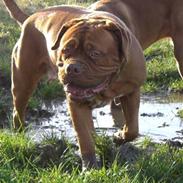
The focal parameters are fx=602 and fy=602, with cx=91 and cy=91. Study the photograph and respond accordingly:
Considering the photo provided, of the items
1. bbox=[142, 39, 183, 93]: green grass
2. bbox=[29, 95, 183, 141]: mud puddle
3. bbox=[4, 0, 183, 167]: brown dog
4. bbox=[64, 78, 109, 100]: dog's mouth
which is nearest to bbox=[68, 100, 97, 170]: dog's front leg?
bbox=[4, 0, 183, 167]: brown dog

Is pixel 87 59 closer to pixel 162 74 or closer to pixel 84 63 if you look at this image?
pixel 84 63

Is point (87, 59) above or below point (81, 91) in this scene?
above

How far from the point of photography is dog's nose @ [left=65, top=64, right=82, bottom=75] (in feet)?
13.4

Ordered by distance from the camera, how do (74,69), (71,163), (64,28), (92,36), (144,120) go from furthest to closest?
(144,120) → (71,163) → (64,28) → (92,36) → (74,69)

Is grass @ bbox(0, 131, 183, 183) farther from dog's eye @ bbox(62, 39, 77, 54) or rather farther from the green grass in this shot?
the green grass

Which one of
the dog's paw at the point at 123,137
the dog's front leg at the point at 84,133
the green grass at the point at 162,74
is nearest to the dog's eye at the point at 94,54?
the dog's front leg at the point at 84,133

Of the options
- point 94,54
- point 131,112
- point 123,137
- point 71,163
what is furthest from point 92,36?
point 123,137

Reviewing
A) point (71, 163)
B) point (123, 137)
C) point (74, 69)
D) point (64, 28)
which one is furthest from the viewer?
point (123, 137)

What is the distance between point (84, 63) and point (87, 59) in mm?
50

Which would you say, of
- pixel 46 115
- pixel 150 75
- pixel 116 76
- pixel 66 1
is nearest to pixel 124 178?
pixel 116 76

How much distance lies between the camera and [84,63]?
4.14m

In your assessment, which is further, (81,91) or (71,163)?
(71,163)

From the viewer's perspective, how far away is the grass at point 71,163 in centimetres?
397

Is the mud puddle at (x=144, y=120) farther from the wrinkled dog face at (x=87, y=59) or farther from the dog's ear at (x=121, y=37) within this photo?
the dog's ear at (x=121, y=37)
